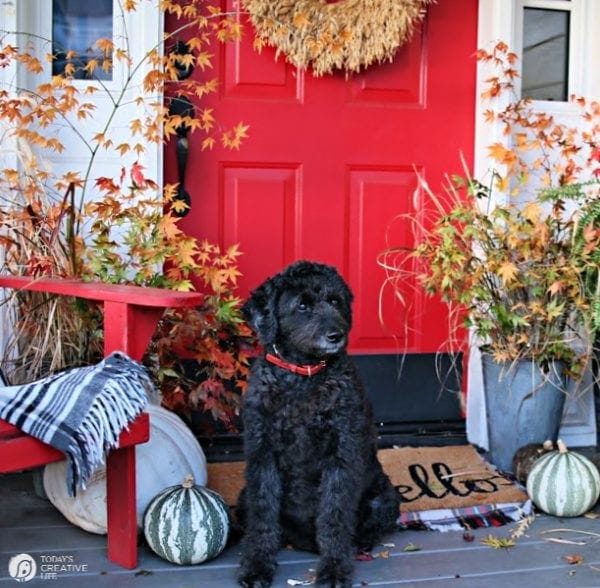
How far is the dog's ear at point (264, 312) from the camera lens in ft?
7.93

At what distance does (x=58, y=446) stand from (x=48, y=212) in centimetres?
117

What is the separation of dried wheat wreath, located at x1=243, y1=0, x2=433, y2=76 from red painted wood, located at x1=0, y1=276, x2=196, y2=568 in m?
1.42

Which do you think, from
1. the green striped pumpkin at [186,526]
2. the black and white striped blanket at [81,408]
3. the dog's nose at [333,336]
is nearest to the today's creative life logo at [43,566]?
the green striped pumpkin at [186,526]

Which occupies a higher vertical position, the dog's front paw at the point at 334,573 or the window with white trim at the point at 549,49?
the window with white trim at the point at 549,49

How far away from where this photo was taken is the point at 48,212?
9.77 feet

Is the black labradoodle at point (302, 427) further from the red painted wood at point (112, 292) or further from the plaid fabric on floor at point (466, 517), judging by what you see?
the plaid fabric on floor at point (466, 517)

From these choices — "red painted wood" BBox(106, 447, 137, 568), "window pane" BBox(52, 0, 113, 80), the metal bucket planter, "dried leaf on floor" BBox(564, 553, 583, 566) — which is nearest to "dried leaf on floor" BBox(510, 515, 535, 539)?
"dried leaf on floor" BBox(564, 553, 583, 566)

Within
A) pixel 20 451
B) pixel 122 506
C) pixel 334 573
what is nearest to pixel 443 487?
pixel 334 573

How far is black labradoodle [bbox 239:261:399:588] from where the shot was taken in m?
2.37

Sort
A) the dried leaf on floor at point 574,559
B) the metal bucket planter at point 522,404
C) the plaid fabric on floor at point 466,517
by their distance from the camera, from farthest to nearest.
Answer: the metal bucket planter at point 522,404 → the plaid fabric on floor at point 466,517 → the dried leaf on floor at point 574,559

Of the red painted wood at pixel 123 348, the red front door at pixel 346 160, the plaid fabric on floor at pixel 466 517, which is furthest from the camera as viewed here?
the red front door at pixel 346 160

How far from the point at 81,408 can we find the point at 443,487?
5.30 ft

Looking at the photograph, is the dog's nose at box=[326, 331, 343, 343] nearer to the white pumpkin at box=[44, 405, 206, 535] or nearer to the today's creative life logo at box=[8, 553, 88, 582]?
the white pumpkin at box=[44, 405, 206, 535]

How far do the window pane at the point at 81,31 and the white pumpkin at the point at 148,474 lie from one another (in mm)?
1498
